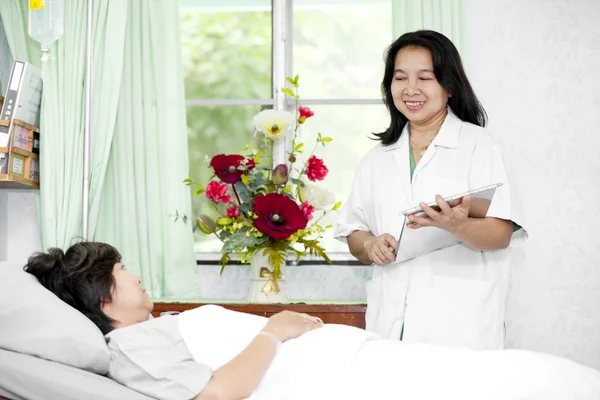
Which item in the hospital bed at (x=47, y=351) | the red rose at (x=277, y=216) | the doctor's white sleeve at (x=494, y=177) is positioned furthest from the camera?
the red rose at (x=277, y=216)

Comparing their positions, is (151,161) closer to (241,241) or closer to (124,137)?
(124,137)

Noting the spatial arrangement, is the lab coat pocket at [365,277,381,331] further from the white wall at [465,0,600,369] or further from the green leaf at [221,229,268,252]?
the white wall at [465,0,600,369]

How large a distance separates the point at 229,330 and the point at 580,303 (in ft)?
6.05

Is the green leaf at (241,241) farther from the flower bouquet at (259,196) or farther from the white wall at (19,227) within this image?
the white wall at (19,227)

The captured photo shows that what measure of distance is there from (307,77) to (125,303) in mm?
1853

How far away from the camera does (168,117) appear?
3186 millimetres

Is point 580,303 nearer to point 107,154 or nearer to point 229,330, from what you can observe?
point 229,330

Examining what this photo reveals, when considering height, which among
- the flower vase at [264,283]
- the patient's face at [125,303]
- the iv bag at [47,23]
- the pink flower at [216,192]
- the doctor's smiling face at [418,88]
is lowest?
the flower vase at [264,283]

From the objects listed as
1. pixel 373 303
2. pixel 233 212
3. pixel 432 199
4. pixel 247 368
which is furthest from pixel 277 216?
pixel 247 368

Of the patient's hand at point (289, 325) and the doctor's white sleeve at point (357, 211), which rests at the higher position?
the doctor's white sleeve at point (357, 211)

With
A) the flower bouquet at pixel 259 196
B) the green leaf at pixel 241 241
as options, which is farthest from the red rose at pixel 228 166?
the green leaf at pixel 241 241

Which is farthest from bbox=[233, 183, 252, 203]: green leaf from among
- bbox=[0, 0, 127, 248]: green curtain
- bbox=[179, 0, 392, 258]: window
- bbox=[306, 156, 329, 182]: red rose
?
bbox=[0, 0, 127, 248]: green curtain

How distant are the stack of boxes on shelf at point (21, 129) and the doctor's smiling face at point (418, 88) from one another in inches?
64.2

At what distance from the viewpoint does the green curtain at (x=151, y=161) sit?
3146 mm
